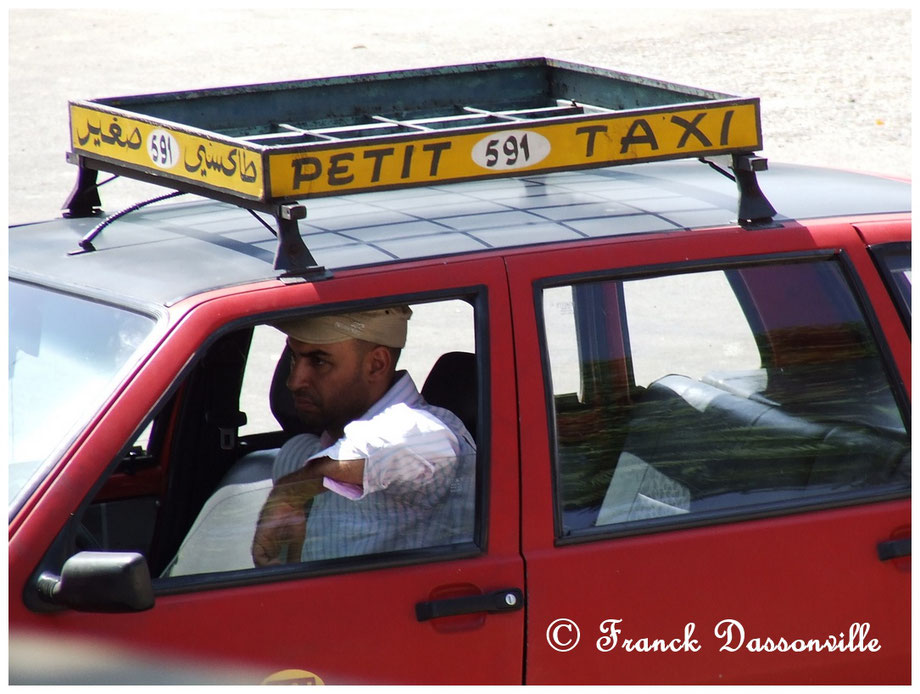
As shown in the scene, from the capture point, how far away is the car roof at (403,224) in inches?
105

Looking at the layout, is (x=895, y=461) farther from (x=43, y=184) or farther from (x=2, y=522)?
(x=43, y=184)

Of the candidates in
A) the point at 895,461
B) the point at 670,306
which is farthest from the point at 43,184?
the point at 895,461

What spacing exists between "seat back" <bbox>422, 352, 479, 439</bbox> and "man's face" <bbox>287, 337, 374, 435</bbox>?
0.19m

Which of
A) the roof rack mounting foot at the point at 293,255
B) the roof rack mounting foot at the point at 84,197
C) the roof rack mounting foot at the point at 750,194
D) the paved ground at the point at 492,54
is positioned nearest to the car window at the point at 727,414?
the roof rack mounting foot at the point at 750,194

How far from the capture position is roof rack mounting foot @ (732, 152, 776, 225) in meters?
2.86

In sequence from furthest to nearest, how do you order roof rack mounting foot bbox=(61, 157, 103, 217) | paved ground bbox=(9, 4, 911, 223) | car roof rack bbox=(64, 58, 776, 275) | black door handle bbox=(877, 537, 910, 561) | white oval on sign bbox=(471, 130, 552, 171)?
paved ground bbox=(9, 4, 911, 223) → roof rack mounting foot bbox=(61, 157, 103, 217) → black door handle bbox=(877, 537, 910, 561) → white oval on sign bbox=(471, 130, 552, 171) → car roof rack bbox=(64, 58, 776, 275)

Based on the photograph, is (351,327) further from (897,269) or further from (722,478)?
(897,269)

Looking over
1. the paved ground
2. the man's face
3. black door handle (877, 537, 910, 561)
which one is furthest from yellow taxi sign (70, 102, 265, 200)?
the paved ground

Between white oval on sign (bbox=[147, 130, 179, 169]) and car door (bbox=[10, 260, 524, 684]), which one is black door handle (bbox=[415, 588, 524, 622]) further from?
white oval on sign (bbox=[147, 130, 179, 169])

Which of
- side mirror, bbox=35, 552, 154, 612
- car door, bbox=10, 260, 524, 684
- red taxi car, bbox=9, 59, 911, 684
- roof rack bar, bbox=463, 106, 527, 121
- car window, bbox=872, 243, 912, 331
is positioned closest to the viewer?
side mirror, bbox=35, 552, 154, 612

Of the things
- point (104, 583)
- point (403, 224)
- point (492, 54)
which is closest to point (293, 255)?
point (403, 224)

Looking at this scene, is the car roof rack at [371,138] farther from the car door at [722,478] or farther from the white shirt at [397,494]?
the white shirt at [397,494]

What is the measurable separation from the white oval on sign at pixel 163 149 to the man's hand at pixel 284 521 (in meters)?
0.72

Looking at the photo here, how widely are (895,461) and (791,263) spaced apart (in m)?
0.51
